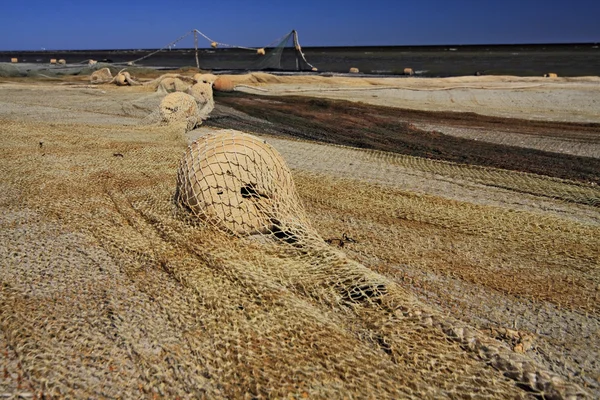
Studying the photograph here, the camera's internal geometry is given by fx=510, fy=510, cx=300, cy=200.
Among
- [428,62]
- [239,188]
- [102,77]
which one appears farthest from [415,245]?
[428,62]

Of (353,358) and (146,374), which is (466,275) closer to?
(353,358)

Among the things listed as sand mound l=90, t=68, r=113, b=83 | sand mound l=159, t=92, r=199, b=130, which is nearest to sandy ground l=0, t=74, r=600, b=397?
sand mound l=159, t=92, r=199, b=130

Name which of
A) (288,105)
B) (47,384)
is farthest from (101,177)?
(288,105)

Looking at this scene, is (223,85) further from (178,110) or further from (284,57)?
(284,57)

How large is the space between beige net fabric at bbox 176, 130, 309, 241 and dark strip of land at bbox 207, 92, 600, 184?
3.22 metres

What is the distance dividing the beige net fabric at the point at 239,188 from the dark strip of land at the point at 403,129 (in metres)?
3.22

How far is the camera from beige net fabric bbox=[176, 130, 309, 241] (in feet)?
10.5

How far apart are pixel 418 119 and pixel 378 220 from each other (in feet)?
16.9


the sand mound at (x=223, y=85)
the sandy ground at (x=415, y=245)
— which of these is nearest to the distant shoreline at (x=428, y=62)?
the sand mound at (x=223, y=85)

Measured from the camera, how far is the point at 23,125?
6.39 meters

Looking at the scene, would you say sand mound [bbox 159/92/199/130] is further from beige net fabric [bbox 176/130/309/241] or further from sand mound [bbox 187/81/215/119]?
beige net fabric [bbox 176/130/309/241]

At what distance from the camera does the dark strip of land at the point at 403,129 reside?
227 inches

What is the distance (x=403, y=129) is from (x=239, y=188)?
15.7 ft

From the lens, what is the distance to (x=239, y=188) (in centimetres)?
327
